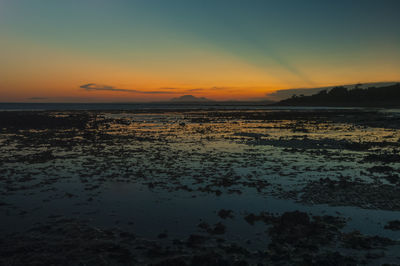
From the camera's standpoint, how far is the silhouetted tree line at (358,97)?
13650cm

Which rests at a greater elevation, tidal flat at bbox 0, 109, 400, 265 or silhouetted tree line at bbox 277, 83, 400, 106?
silhouetted tree line at bbox 277, 83, 400, 106

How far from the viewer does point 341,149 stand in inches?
870

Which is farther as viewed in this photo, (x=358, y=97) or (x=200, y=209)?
(x=358, y=97)

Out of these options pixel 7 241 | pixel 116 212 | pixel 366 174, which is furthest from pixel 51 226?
pixel 366 174

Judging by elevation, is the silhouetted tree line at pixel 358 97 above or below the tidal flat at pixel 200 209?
above

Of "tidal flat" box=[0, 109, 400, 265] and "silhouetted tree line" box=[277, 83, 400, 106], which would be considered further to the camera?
"silhouetted tree line" box=[277, 83, 400, 106]

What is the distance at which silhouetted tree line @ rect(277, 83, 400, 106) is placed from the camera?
136500mm

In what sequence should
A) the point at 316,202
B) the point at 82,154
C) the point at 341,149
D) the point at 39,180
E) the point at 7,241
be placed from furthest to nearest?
the point at 341,149 < the point at 82,154 < the point at 39,180 < the point at 316,202 < the point at 7,241

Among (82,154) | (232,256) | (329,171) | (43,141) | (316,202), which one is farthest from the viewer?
(43,141)

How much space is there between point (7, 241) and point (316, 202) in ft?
33.0

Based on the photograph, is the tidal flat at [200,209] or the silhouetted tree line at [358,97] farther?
the silhouetted tree line at [358,97]

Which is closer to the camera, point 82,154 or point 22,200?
point 22,200

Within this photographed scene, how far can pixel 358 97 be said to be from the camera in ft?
504

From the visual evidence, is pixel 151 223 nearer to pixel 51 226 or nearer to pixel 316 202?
pixel 51 226
